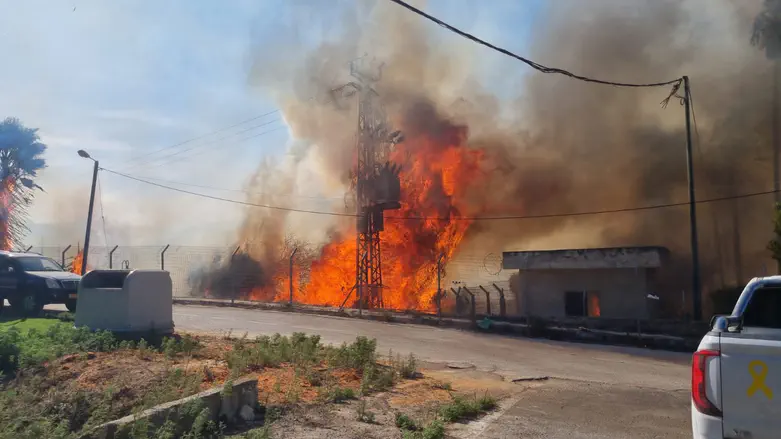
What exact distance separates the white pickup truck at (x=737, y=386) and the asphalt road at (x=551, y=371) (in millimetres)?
2869

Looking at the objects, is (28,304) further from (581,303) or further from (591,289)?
(591,289)

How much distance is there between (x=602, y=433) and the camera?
6309 mm

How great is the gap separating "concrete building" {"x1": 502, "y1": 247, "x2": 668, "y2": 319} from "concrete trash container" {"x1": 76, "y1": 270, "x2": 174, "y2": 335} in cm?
1367

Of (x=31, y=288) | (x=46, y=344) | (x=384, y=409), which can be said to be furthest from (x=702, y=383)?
(x=31, y=288)

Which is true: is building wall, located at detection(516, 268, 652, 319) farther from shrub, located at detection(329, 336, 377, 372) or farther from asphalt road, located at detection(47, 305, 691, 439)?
shrub, located at detection(329, 336, 377, 372)

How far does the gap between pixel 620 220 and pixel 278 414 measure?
25.0m

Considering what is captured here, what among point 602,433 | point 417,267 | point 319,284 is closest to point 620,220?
point 417,267

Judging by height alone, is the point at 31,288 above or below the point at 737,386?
above

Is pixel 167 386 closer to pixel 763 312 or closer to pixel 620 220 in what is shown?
pixel 763 312

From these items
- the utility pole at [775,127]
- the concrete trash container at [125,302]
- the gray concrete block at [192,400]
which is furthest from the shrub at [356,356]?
the utility pole at [775,127]

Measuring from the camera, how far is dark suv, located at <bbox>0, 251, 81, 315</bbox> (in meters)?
15.3

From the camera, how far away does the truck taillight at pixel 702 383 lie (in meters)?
3.49

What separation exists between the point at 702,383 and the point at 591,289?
19030mm

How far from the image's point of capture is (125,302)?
10.7 metres
